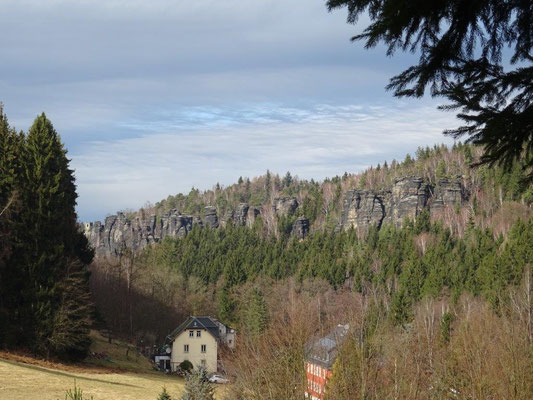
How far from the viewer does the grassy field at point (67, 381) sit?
91.7ft

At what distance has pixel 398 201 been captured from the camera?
152500 mm

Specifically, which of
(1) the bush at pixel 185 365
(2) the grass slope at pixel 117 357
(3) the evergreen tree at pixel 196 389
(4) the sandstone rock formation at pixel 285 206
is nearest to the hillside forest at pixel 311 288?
(3) the evergreen tree at pixel 196 389

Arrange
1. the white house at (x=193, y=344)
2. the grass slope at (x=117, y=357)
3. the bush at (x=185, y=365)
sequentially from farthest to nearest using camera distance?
the white house at (x=193, y=344) → the bush at (x=185, y=365) → the grass slope at (x=117, y=357)

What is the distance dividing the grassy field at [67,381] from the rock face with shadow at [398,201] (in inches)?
4435

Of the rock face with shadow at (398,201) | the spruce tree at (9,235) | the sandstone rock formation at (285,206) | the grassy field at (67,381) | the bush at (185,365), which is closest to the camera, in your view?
the grassy field at (67,381)

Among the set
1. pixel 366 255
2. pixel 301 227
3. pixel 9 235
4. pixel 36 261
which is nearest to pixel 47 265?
pixel 36 261

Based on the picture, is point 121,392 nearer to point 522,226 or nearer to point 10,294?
point 10,294

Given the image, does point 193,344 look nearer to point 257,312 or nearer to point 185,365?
point 185,365

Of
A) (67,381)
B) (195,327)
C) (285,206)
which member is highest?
(285,206)

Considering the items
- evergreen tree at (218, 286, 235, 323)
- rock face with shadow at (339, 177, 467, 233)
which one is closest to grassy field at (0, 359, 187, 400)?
evergreen tree at (218, 286, 235, 323)

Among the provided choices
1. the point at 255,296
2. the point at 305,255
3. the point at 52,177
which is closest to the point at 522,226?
the point at 255,296

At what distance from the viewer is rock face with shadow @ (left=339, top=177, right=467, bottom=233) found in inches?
5753

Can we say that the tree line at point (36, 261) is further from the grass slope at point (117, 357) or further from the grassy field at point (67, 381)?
the grass slope at point (117, 357)

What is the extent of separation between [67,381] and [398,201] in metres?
128
